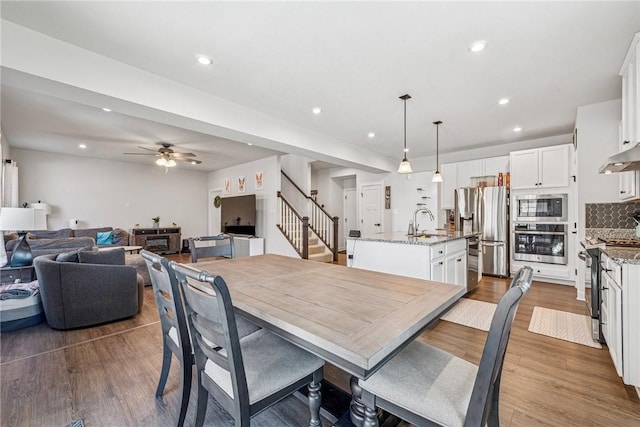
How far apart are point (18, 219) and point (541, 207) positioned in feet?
23.4

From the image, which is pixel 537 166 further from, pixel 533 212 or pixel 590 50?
pixel 590 50

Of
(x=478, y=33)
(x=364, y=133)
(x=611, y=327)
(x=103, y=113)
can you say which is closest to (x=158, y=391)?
(x=611, y=327)

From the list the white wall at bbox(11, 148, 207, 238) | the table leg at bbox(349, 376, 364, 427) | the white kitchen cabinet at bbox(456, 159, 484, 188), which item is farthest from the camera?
the white wall at bbox(11, 148, 207, 238)

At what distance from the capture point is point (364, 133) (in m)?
4.72

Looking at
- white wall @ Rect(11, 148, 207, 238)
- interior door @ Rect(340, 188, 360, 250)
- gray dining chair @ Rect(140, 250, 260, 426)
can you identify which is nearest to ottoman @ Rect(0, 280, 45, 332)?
gray dining chair @ Rect(140, 250, 260, 426)

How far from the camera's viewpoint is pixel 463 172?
5.58 metres

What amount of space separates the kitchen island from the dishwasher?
5.9 inches

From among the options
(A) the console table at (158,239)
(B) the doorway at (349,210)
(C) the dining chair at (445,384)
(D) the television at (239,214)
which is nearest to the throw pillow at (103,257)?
(C) the dining chair at (445,384)

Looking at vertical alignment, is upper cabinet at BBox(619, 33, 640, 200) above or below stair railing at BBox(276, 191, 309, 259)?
above

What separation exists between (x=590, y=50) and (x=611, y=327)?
2299 mm

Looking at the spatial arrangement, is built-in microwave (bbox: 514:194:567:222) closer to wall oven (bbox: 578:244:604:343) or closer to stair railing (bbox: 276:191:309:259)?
wall oven (bbox: 578:244:604:343)

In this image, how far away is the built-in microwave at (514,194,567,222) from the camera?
14.3 feet

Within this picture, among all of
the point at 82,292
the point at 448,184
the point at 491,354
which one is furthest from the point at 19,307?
the point at 448,184

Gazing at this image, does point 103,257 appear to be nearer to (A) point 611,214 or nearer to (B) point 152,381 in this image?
(B) point 152,381
